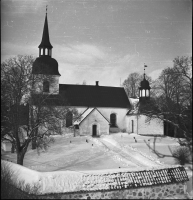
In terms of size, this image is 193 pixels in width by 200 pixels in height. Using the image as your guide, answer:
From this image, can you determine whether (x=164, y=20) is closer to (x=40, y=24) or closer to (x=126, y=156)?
(x=40, y=24)

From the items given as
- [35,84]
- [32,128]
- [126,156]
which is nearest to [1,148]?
[32,128]

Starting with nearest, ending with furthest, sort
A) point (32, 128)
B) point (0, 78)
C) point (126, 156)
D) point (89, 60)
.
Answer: point (0, 78) < point (89, 60) < point (32, 128) < point (126, 156)

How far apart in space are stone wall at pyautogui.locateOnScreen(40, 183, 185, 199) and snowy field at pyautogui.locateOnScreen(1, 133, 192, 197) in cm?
17

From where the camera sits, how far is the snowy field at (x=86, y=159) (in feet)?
14.4

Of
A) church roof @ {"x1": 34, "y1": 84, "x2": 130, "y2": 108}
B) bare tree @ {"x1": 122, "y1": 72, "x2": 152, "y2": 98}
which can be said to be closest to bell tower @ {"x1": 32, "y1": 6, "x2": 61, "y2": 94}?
church roof @ {"x1": 34, "y1": 84, "x2": 130, "y2": 108}

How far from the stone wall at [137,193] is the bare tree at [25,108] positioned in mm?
1375

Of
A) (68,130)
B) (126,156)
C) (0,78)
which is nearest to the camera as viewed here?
(0,78)

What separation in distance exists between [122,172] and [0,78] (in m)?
2.82

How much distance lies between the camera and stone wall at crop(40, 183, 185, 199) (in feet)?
13.1

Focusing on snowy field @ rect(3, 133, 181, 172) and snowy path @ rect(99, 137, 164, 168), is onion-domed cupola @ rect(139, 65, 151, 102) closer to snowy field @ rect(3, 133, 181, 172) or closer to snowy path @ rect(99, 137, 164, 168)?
snowy field @ rect(3, 133, 181, 172)

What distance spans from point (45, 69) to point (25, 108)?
3.26ft

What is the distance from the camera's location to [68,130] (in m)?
7.00

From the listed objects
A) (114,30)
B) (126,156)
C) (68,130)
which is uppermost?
(114,30)

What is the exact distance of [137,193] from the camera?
4230mm
